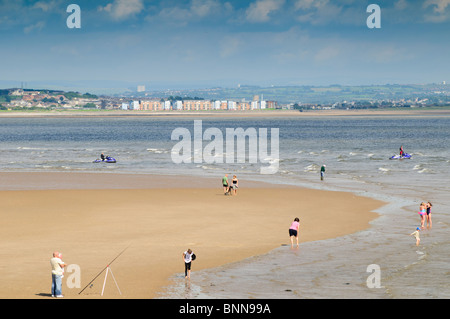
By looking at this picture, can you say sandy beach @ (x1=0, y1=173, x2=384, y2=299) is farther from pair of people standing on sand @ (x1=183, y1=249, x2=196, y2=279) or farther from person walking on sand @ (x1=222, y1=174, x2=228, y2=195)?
person walking on sand @ (x1=222, y1=174, x2=228, y2=195)

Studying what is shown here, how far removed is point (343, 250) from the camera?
91.7 feet

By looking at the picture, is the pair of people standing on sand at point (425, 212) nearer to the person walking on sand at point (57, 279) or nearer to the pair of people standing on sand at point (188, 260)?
the pair of people standing on sand at point (188, 260)

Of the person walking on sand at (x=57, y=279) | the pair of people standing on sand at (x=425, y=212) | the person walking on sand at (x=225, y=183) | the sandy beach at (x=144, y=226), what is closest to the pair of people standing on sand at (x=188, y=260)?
the sandy beach at (x=144, y=226)

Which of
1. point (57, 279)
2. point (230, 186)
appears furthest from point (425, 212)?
point (57, 279)

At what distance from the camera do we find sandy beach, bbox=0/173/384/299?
23.5 meters

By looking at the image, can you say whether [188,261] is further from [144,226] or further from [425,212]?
[425,212]

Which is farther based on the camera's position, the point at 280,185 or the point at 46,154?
the point at 46,154

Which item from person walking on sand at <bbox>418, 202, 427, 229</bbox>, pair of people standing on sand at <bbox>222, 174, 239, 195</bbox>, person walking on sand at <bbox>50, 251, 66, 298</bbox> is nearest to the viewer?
person walking on sand at <bbox>50, 251, 66, 298</bbox>

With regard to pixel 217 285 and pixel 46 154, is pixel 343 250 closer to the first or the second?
pixel 217 285

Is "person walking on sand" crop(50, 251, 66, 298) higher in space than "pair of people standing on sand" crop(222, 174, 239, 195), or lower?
higher

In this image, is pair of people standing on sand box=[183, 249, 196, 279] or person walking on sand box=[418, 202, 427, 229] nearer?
pair of people standing on sand box=[183, 249, 196, 279]

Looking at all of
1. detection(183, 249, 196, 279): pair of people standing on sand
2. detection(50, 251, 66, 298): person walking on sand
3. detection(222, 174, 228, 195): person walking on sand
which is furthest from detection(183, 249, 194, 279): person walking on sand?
detection(222, 174, 228, 195): person walking on sand
